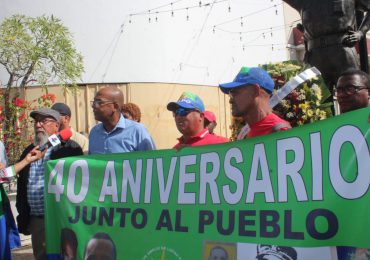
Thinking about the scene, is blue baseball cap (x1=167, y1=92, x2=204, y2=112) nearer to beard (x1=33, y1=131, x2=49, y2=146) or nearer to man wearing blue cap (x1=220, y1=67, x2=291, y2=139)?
man wearing blue cap (x1=220, y1=67, x2=291, y2=139)

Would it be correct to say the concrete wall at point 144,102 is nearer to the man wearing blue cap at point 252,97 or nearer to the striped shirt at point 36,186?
the striped shirt at point 36,186

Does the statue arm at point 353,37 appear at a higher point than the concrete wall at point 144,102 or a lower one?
lower

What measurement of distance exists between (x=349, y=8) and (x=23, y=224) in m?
3.20

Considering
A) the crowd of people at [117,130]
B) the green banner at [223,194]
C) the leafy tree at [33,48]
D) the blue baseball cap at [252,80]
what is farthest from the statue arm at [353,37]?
the leafy tree at [33,48]

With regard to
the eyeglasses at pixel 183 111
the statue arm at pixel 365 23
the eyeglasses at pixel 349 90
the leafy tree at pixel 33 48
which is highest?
the leafy tree at pixel 33 48

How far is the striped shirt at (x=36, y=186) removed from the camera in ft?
13.0

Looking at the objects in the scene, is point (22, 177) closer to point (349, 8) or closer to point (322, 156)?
point (322, 156)

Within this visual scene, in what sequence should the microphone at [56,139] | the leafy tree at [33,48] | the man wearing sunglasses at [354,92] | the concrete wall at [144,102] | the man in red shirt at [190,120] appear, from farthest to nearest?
1. the concrete wall at [144,102]
2. the leafy tree at [33,48]
3. the microphone at [56,139]
4. the man in red shirt at [190,120]
5. the man wearing sunglasses at [354,92]

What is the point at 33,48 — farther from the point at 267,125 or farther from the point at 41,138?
the point at 267,125

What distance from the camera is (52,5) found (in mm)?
18562

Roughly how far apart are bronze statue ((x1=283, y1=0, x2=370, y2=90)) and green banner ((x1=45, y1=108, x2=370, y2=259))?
1.70 m

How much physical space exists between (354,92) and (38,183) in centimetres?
250

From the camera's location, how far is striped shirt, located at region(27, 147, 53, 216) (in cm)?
395

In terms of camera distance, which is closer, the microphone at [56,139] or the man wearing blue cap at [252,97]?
the man wearing blue cap at [252,97]
